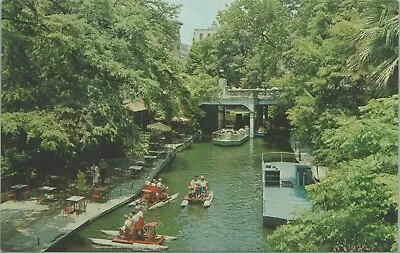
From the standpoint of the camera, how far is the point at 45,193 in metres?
11.9

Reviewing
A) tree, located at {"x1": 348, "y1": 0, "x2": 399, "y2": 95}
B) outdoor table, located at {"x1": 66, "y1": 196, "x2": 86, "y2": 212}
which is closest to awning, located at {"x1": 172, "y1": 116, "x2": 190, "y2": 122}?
outdoor table, located at {"x1": 66, "y1": 196, "x2": 86, "y2": 212}

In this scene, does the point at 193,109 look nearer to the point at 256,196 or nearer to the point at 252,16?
the point at 252,16

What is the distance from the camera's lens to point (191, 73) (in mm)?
19719

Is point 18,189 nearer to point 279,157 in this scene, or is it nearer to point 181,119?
point 279,157

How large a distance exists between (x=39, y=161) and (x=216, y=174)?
5016 mm

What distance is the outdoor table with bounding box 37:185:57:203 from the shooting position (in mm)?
11773

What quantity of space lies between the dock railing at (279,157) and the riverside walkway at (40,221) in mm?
4401

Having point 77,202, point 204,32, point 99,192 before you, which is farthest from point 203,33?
point 77,202

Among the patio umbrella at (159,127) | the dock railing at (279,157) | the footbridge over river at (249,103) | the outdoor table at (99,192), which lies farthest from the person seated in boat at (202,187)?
the patio umbrella at (159,127)

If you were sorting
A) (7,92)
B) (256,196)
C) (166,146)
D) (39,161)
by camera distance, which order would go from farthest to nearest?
(166,146) < (256,196) < (39,161) < (7,92)

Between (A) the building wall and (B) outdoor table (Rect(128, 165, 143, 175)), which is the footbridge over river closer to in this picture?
(A) the building wall

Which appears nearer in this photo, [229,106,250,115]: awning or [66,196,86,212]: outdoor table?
[66,196,86,212]: outdoor table

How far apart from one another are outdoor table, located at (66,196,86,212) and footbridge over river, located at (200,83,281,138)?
676 cm

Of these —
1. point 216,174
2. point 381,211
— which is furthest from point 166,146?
point 381,211
